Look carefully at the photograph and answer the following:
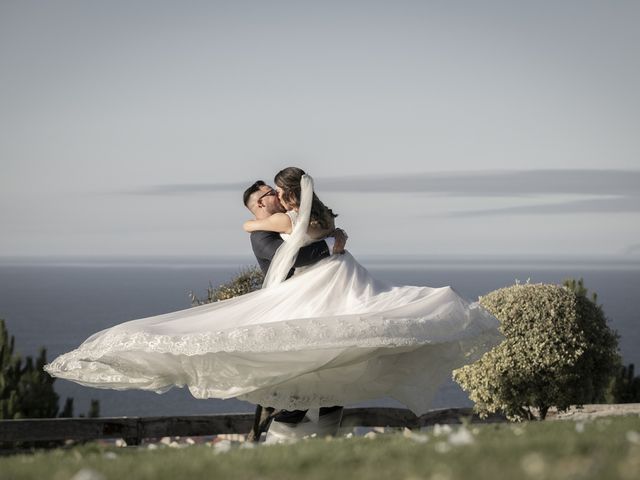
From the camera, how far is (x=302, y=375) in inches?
433

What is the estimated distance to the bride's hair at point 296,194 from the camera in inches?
452

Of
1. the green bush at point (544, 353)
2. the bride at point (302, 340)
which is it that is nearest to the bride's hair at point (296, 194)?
the bride at point (302, 340)

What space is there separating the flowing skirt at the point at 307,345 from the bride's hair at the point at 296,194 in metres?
0.51

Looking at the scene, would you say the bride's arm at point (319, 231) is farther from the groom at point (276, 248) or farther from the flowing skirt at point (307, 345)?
the flowing skirt at point (307, 345)

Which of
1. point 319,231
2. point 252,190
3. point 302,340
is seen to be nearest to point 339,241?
point 319,231

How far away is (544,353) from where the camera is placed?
598 inches

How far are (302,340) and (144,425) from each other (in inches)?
210

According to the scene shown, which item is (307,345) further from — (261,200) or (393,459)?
(393,459)

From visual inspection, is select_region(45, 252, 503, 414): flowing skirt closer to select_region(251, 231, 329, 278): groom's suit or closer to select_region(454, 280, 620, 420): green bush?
select_region(251, 231, 329, 278): groom's suit

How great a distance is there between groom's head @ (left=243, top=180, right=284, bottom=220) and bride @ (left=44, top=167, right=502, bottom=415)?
23 centimetres

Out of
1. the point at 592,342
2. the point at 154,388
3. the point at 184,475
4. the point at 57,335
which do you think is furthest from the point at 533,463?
the point at 57,335

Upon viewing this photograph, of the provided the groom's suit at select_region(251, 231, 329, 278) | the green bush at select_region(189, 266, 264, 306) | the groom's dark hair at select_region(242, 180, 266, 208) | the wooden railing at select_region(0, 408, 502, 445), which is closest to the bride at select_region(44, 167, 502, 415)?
Answer: the groom's suit at select_region(251, 231, 329, 278)

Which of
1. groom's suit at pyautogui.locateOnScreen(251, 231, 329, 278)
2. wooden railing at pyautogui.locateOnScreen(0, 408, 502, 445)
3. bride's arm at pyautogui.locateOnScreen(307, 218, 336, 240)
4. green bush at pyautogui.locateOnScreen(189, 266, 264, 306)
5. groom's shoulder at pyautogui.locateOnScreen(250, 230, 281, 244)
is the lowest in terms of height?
wooden railing at pyautogui.locateOnScreen(0, 408, 502, 445)

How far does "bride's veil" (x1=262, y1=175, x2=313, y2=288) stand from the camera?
11.2 m
